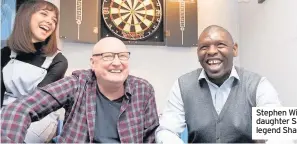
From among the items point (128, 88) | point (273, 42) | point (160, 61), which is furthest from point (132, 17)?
point (128, 88)

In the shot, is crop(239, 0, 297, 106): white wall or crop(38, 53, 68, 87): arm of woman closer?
crop(38, 53, 68, 87): arm of woman

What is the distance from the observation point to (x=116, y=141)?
149 centimetres

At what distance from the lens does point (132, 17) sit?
3016mm

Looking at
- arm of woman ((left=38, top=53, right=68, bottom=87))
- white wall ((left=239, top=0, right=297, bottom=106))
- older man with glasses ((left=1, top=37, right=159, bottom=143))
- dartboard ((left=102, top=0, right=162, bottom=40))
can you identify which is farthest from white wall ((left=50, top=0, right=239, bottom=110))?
older man with glasses ((left=1, top=37, right=159, bottom=143))

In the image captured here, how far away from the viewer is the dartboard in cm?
297

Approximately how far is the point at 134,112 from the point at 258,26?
1.68m

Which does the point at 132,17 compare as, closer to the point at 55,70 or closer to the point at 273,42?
the point at 273,42

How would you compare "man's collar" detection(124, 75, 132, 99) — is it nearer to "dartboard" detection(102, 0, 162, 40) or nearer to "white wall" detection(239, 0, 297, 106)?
"white wall" detection(239, 0, 297, 106)

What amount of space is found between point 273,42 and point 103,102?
1.51 metres

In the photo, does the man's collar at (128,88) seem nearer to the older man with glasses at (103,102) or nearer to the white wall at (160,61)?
the older man with glasses at (103,102)

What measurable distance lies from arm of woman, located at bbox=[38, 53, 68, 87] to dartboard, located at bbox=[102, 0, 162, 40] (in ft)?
4.16

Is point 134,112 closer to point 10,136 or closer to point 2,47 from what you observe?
point 10,136

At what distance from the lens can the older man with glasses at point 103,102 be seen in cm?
144

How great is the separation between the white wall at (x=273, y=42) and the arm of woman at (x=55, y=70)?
148 cm
